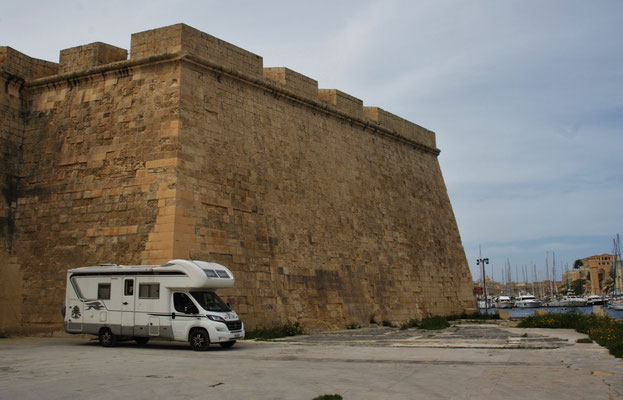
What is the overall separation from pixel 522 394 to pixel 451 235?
63.8 ft

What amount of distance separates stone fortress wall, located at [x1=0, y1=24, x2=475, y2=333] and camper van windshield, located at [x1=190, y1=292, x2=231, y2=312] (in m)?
1.54

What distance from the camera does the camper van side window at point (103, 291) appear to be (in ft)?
38.2

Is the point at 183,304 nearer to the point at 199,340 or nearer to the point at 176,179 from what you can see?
the point at 199,340

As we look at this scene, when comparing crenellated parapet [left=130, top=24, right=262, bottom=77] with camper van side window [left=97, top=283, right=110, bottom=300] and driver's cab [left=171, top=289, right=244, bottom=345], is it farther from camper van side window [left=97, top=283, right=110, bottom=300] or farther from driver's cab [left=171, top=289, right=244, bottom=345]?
driver's cab [left=171, top=289, right=244, bottom=345]

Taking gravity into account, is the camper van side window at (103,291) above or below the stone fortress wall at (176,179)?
below

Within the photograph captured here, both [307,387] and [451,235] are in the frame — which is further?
[451,235]

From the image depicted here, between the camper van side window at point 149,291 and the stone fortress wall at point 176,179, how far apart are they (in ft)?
3.82

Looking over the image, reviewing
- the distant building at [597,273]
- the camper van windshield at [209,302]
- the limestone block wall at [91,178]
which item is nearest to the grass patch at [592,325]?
the camper van windshield at [209,302]

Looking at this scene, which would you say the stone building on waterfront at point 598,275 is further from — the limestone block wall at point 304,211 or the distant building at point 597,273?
the limestone block wall at point 304,211

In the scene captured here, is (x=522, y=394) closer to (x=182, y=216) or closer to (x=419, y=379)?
(x=419, y=379)

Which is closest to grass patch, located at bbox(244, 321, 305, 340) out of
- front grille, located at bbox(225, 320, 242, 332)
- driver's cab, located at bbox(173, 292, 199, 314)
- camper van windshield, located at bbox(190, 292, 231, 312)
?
front grille, located at bbox(225, 320, 242, 332)

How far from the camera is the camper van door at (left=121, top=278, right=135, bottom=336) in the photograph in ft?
37.2

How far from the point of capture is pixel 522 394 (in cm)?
595

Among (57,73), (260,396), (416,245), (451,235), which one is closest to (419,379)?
(260,396)
